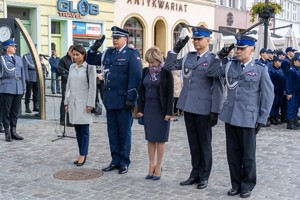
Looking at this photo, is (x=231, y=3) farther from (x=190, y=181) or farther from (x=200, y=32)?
(x=190, y=181)

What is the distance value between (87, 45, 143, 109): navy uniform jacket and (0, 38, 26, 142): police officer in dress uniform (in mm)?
3080

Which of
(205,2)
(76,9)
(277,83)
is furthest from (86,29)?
(277,83)

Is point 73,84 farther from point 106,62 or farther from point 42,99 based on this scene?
point 42,99

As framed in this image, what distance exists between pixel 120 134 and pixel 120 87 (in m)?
0.70

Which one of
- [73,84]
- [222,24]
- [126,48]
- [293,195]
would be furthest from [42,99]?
[222,24]

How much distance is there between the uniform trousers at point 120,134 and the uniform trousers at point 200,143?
1030 mm

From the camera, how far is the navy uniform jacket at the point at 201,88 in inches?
221

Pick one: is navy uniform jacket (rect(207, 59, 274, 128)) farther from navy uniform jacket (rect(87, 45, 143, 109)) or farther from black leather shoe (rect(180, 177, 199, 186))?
navy uniform jacket (rect(87, 45, 143, 109))

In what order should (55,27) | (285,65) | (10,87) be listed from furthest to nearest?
(55,27), (285,65), (10,87)

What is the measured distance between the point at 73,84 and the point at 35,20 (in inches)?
516

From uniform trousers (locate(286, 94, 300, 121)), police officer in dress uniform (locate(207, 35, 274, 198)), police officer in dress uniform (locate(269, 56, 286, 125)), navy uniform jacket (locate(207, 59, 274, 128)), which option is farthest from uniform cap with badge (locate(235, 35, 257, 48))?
police officer in dress uniform (locate(269, 56, 286, 125))

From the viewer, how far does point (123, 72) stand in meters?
6.37

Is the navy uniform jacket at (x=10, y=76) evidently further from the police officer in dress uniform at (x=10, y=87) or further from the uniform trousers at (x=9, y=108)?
the uniform trousers at (x=9, y=108)

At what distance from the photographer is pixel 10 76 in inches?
350
